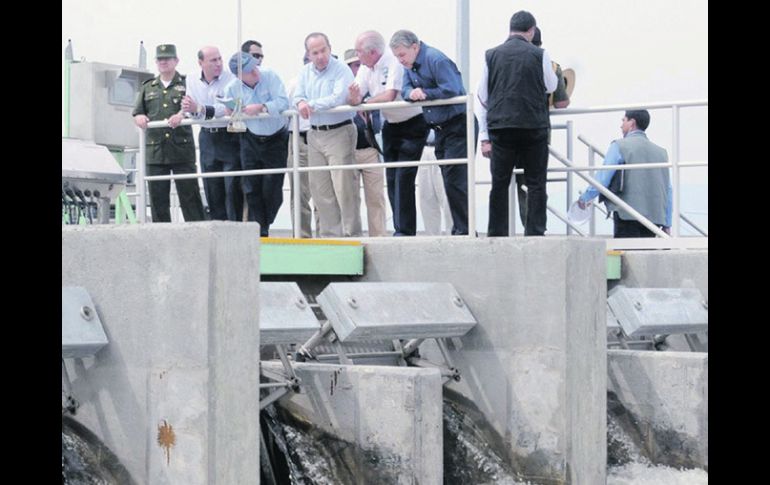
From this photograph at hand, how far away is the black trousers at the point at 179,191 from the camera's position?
37.0 ft

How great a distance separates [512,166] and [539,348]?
4.61 feet

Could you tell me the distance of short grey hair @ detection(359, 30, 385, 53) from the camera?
10.0 metres

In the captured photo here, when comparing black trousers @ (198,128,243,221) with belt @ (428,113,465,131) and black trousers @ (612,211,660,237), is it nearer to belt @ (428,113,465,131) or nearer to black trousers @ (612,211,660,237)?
belt @ (428,113,465,131)

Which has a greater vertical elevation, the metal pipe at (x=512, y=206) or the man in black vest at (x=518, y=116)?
the man in black vest at (x=518, y=116)

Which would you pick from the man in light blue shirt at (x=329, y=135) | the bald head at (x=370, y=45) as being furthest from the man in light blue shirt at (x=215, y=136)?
the bald head at (x=370, y=45)

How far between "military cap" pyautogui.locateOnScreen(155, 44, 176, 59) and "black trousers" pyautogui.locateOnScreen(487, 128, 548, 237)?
10.3ft

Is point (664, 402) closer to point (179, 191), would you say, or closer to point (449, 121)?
point (449, 121)

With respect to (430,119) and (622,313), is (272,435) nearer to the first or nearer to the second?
(430,119)

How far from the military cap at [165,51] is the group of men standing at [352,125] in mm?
11

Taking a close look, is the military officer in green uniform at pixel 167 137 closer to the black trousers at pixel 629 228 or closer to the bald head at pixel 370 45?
the bald head at pixel 370 45

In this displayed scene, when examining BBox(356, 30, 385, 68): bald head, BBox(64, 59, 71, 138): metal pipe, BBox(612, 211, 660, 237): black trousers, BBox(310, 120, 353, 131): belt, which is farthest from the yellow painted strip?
BBox(64, 59, 71, 138): metal pipe

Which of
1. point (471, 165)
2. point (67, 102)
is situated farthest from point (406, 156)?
point (67, 102)
